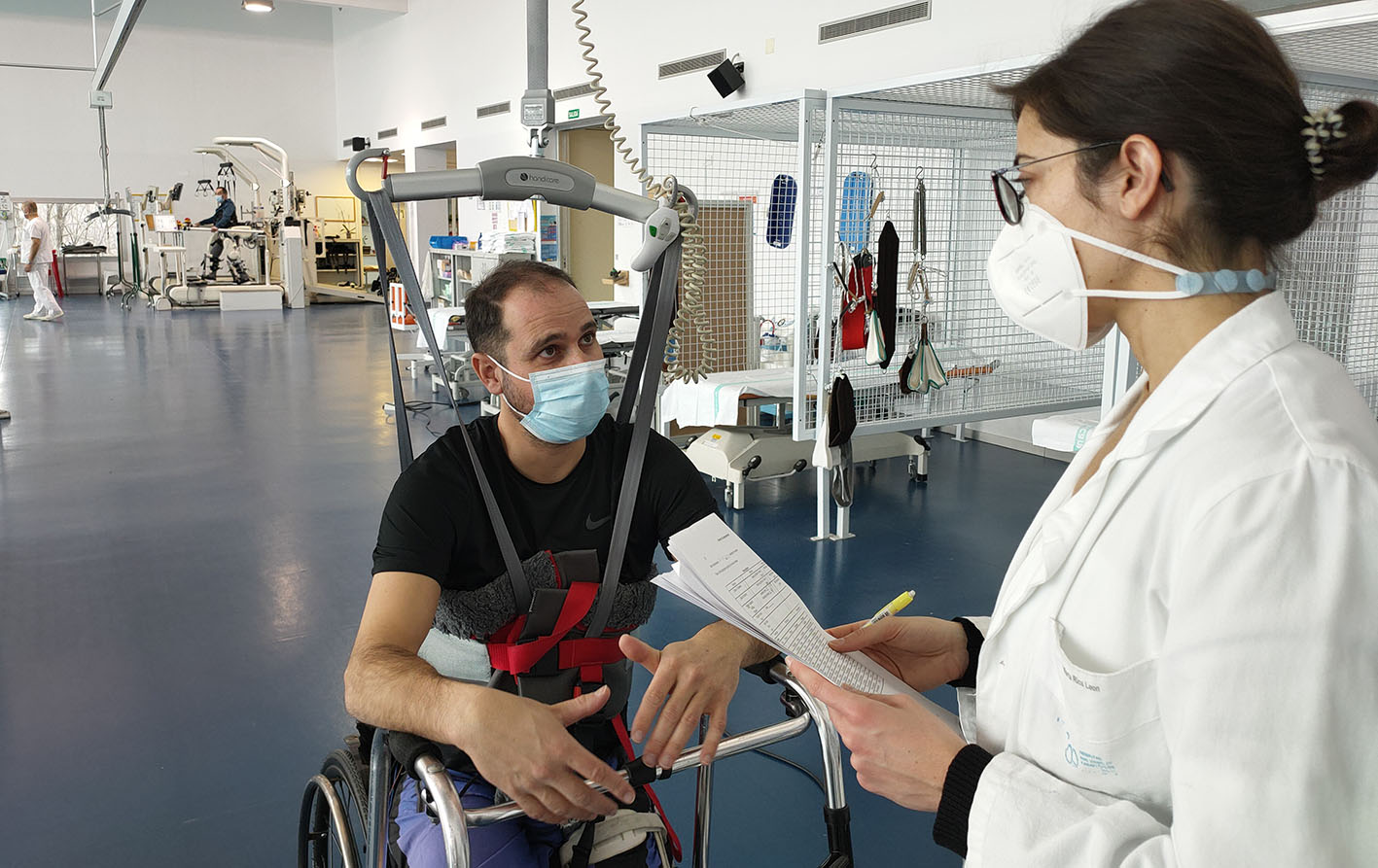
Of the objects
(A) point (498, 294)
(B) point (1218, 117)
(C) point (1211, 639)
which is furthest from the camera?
(A) point (498, 294)

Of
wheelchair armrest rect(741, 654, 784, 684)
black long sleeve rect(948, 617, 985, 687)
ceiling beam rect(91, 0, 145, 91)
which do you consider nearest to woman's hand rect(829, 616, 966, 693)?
black long sleeve rect(948, 617, 985, 687)

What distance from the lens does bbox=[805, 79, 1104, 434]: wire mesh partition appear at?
454cm

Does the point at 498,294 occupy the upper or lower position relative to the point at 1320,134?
lower

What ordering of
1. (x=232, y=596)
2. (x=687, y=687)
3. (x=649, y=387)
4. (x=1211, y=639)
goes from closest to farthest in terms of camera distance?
(x=1211, y=639)
(x=687, y=687)
(x=649, y=387)
(x=232, y=596)

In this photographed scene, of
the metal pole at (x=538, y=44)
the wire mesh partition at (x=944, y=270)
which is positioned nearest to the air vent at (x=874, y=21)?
the wire mesh partition at (x=944, y=270)

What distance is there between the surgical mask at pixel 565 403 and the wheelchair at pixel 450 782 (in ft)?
1.73

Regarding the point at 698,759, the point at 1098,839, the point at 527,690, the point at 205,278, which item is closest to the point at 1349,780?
the point at 1098,839

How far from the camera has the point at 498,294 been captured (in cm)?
189

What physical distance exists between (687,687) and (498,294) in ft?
2.82

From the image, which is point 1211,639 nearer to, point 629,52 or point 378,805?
point 378,805

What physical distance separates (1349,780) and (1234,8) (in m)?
0.68

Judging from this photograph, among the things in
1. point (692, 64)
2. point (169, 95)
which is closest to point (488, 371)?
point (692, 64)

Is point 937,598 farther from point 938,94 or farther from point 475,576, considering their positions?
point 475,576

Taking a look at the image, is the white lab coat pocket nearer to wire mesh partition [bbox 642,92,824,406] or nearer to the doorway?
wire mesh partition [bbox 642,92,824,406]
